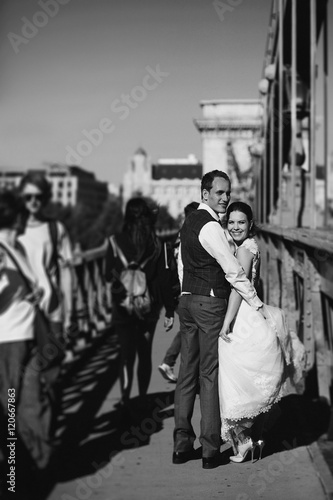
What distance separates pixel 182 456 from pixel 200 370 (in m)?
0.46

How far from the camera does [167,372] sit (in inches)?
233

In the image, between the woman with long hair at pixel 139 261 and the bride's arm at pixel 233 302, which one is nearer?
the bride's arm at pixel 233 302

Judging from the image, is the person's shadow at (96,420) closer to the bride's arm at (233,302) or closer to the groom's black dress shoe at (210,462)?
the groom's black dress shoe at (210,462)

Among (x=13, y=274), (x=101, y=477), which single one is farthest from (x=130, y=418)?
(x=13, y=274)

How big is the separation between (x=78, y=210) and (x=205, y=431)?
207 cm

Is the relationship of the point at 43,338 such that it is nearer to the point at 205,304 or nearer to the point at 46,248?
the point at 46,248

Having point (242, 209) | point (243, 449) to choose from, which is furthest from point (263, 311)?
point (243, 449)

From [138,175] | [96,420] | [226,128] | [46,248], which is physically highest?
[226,128]

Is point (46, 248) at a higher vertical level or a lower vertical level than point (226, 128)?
lower

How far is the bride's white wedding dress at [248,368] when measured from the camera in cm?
458

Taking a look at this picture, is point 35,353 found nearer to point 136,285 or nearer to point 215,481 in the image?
point 215,481

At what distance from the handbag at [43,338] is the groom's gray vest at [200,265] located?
1616 mm

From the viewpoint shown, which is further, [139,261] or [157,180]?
[157,180]

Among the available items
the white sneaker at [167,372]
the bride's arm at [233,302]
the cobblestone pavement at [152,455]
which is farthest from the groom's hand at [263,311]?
the white sneaker at [167,372]
